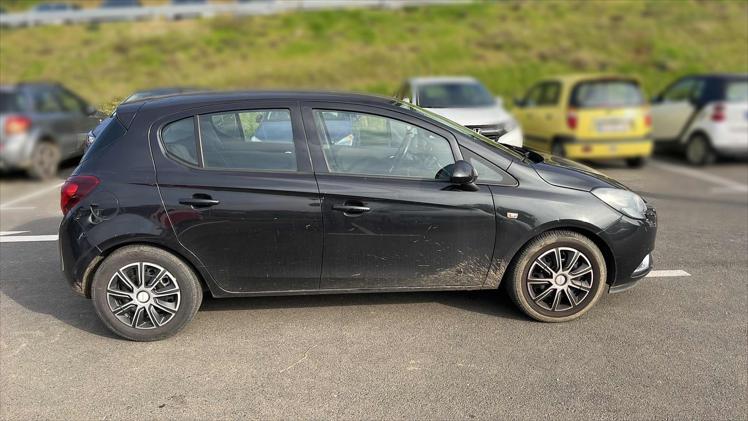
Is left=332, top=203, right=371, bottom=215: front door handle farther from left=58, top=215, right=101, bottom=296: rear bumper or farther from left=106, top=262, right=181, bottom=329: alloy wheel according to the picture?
left=58, top=215, right=101, bottom=296: rear bumper

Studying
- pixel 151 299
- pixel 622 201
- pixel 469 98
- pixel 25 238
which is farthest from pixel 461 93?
pixel 151 299

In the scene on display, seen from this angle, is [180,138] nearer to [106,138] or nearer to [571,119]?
[106,138]

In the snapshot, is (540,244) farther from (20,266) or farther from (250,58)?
(250,58)

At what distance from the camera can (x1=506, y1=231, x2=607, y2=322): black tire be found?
410 centimetres

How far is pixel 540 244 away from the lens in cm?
409

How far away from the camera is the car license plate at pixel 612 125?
9898 mm

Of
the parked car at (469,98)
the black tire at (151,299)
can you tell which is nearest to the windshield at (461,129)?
the black tire at (151,299)

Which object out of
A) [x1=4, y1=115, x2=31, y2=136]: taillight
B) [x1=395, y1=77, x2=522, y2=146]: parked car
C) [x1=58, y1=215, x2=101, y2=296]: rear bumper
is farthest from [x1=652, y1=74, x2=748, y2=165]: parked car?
[x1=4, y1=115, x2=31, y2=136]: taillight

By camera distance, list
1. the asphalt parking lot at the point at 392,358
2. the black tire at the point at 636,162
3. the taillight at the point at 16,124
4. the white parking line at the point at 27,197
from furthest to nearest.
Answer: the black tire at the point at 636,162, the taillight at the point at 16,124, the white parking line at the point at 27,197, the asphalt parking lot at the point at 392,358

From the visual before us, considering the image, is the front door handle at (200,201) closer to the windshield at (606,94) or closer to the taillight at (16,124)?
the taillight at (16,124)

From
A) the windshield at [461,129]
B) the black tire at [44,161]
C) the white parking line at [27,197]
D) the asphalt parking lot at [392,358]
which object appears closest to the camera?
the asphalt parking lot at [392,358]

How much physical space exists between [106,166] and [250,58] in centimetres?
1983

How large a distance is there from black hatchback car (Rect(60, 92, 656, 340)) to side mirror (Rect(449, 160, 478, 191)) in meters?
0.01

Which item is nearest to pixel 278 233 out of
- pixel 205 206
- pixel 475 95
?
pixel 205 206
